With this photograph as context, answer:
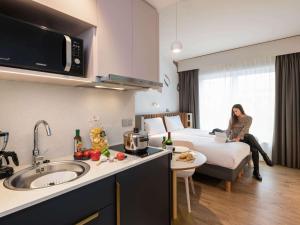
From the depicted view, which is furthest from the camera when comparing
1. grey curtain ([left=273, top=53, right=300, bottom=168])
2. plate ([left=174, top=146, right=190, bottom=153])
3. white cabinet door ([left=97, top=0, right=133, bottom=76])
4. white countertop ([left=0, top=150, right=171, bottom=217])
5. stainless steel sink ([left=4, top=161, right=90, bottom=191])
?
grey curtain ([left=273, top=53, right=300, bottom=168])

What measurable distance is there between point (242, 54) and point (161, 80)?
2010 millimetres

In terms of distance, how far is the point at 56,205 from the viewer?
0.82 m

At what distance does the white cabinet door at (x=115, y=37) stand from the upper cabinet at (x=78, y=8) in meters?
0.05

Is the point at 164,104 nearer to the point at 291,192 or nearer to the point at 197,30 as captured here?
the point at 197,30

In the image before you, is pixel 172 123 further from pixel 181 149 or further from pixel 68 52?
pixel 68 52

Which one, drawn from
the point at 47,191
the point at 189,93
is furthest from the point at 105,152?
the point at 189,93

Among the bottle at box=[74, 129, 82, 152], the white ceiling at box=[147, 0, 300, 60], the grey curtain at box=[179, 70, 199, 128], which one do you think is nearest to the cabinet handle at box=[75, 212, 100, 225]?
the bottle at box=[74, 129, 82, 152]

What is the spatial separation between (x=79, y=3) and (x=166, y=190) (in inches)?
64.6

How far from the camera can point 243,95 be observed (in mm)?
4039

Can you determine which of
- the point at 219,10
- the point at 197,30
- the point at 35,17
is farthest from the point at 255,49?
the point at 35,17

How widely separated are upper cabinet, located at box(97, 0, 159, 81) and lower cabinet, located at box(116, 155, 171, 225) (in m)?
0.79

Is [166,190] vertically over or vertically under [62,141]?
under

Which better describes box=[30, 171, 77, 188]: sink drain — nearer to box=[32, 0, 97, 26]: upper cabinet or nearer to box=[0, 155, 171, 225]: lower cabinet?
box=[0, 155, 171, 225]: lower cabinet

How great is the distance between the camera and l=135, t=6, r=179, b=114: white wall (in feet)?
9.52
